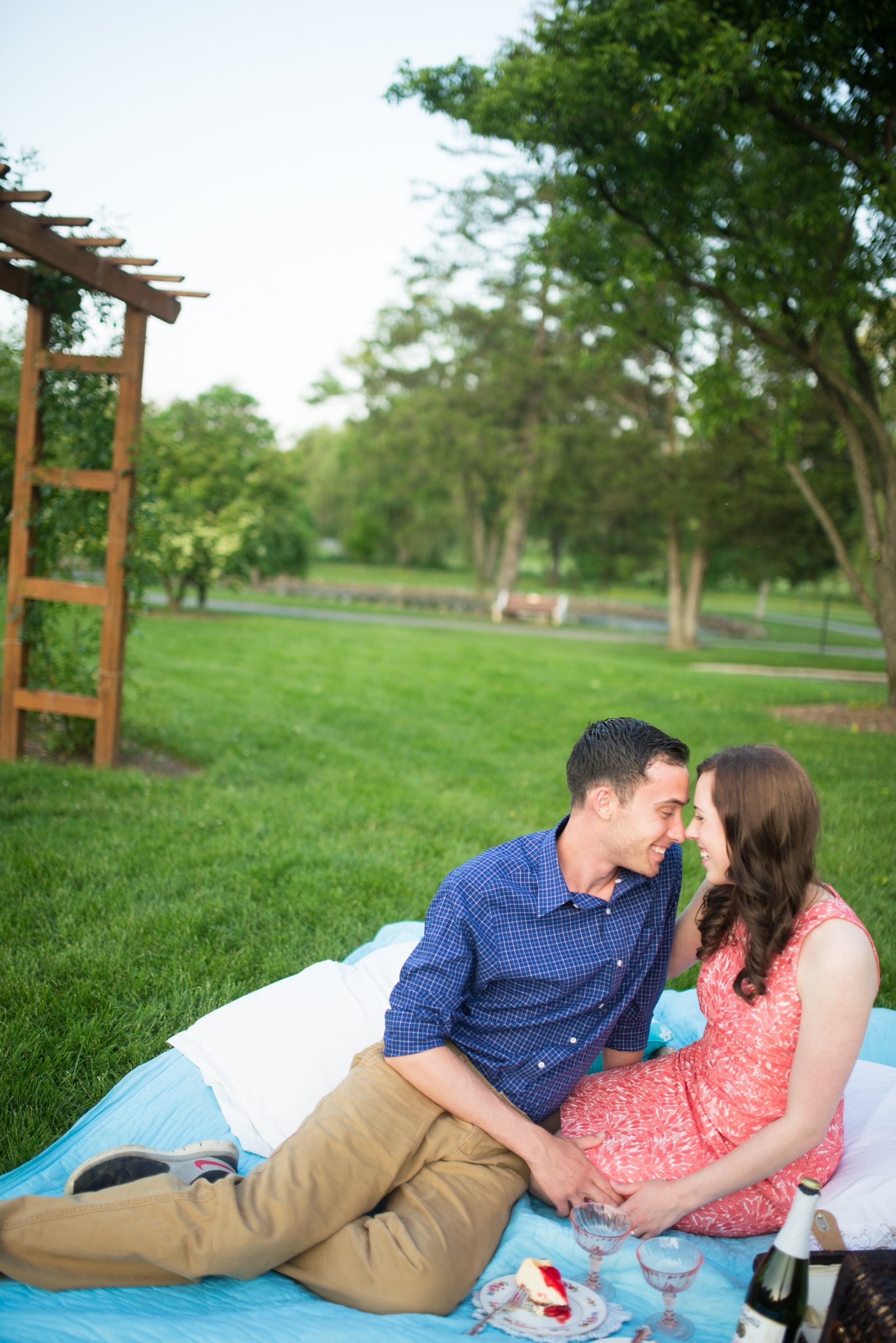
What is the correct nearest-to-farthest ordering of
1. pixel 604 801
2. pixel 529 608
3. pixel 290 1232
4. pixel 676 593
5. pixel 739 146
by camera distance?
pixel 290 1232 → pixel 604 801 → pixel 739 146 → pixel 676 593 → pixel 529 608

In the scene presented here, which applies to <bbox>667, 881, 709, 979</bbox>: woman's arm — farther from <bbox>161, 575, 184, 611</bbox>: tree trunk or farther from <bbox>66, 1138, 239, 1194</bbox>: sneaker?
<bbox>161, 575, 184, 611</bbox>: tree trunk

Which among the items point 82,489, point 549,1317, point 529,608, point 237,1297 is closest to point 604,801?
point 549,1317

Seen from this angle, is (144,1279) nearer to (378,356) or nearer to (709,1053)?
(709,1053)

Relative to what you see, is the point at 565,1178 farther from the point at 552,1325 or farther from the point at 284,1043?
the point at 284,1043

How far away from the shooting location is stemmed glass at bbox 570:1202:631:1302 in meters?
2.08

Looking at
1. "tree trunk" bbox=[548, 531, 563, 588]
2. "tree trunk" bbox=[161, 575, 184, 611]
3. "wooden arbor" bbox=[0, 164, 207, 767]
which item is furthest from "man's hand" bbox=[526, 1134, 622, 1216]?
"tree trunk" bbox=[548, 531, 563, 588]

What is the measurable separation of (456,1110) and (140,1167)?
779 mm

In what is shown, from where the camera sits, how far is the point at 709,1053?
2.52 m

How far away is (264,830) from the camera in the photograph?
584 centimetres

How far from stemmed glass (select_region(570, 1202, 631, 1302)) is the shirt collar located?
67 cm

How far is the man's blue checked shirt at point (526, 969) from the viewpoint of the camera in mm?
2389

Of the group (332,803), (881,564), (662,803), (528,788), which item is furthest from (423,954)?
(881,564)

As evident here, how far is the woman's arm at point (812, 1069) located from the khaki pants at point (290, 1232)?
472mm

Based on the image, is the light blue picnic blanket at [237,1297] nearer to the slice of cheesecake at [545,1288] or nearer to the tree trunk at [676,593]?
the slice of cheesecake at [545,1288]
